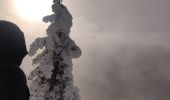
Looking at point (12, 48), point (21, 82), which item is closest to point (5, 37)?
point (12, 48)

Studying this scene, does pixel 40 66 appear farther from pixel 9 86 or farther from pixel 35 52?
pixel 9 86

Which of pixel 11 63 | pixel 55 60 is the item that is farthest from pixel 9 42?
pixel 55 60

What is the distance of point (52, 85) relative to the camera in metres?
27.8

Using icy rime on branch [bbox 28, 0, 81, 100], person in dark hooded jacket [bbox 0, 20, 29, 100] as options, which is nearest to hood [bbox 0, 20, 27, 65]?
person in dark hooded jacket [bbox 0, 20, 29, 100]

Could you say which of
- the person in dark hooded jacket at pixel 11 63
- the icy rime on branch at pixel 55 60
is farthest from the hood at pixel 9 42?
the icy rime on branch at pixel 55 60

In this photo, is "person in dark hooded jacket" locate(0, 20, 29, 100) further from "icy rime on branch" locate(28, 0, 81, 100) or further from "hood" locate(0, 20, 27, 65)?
"icy rime on branch" locate(28, 0, 81, 100)

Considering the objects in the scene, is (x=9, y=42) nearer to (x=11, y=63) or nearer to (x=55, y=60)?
(x=11, y=63)

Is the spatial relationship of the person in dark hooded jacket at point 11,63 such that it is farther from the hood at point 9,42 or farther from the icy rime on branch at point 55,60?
the icy rime on branch at point 55,60

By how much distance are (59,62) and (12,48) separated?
1008 inches

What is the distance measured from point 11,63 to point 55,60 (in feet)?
84.7

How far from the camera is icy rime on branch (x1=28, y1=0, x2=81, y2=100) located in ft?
88.7

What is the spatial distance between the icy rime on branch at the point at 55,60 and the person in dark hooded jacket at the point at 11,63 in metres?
24.0

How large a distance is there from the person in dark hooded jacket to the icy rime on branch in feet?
78.7

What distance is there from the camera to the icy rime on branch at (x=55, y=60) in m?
27.0
